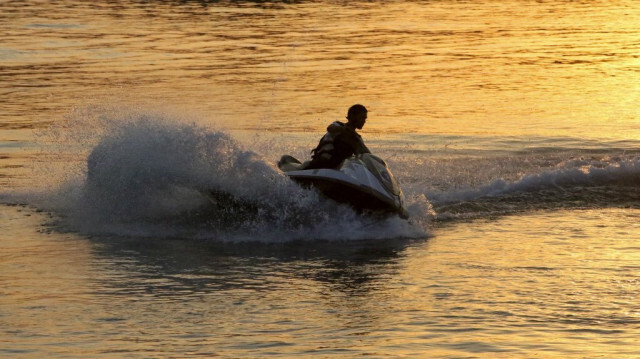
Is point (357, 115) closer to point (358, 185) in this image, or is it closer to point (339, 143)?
point (339, 143)

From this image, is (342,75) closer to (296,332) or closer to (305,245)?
(305,245)

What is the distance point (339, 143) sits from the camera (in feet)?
49.6

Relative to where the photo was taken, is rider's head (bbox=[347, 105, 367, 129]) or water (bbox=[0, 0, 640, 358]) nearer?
water (bbox=[0, 0, 640, 358])

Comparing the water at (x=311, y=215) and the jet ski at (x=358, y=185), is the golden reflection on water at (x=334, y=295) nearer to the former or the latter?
the water at (x=311, y=215)

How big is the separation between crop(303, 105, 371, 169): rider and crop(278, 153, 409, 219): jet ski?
165 mm

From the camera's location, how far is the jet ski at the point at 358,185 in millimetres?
14500

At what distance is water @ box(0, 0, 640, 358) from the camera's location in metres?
10.3

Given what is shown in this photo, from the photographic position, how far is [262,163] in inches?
590

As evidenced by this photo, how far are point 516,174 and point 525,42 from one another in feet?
62.5

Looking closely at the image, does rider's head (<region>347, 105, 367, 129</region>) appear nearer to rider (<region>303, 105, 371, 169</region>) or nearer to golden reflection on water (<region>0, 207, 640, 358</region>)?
rider (<region>303, 105, 371, 169</region>)

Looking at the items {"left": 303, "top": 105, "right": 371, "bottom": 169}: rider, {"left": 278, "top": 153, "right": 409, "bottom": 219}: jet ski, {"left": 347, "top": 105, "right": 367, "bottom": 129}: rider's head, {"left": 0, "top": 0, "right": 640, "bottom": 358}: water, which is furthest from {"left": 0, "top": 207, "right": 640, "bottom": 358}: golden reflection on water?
{"left": 347, "top": 105, "right": 367, "bottom": 129}: rider's head

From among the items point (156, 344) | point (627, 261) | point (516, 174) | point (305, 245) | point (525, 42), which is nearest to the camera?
point (156, 344)

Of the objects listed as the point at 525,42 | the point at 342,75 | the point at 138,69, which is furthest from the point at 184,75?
the point at 525,42

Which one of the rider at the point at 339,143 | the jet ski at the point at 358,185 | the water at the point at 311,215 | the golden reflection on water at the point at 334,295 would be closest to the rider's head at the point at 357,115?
the rider at the point at 339,143
